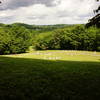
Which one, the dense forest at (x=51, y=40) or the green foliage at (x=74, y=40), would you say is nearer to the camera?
the dense forest at (x=51, y=40)

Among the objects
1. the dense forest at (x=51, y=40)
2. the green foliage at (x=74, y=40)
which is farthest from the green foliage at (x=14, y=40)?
the green foliage at (x=74, y=40)

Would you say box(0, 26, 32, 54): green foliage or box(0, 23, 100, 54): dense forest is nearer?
box(0, 26, 32, 54): green foliage

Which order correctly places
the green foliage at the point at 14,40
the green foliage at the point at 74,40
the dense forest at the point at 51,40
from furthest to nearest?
the green foliage at the point at 74,40, the dense forest at the point at 51,40, the green foliage at the point at 14,40

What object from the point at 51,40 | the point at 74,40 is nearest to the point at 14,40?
the point at 51,40

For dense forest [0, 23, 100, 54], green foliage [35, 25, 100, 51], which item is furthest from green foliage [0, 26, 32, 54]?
green foliage [35, 25, 100, 51]

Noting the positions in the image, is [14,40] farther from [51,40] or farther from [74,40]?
[74,40]

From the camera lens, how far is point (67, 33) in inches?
3986

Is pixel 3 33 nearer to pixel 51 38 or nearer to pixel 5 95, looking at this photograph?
pixel 51 38

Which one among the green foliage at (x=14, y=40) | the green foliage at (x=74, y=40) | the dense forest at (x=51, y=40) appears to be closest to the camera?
the green foliage at (x=14, y=40)

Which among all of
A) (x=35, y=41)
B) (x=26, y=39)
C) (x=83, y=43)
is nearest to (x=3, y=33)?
(x=26, y=39)

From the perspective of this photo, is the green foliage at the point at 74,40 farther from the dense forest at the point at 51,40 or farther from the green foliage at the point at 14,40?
the green foliage at the point at 14,40

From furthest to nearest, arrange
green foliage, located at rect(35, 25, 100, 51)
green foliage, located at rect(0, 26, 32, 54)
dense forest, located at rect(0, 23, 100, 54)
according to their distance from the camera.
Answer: green foliage, located at rect(35, 25, 100, 51), dense forest, located at rect(0, 23, 100, 54), green foliage, located at rect(0, 26, 32, 54)

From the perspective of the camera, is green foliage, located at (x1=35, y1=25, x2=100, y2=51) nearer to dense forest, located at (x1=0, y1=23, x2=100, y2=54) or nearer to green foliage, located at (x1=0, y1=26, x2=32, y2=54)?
dense forest, located at (x1=0, y1=23, x2=100, y2=54)

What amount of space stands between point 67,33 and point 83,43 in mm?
13591
